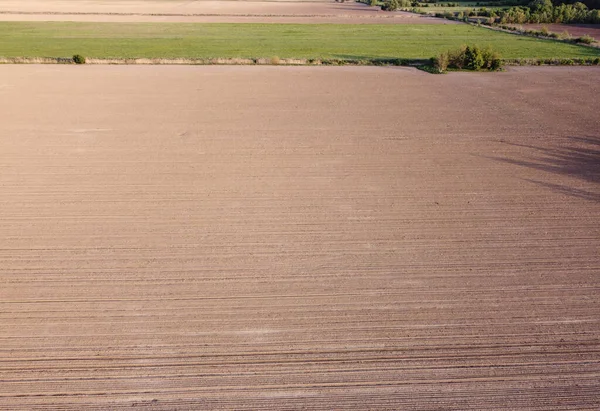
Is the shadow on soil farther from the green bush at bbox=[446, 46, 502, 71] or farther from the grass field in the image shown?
the grass field

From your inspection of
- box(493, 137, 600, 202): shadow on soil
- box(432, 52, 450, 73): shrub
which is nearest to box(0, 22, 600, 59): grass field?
box(432, 52, 450, 73): shrub

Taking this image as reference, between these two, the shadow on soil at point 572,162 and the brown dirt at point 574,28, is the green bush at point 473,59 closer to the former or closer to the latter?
the shadow on soil at point 572,162

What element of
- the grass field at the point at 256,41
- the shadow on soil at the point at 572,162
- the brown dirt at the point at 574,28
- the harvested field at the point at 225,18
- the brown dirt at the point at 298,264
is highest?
the harvested field at the point at 225,18

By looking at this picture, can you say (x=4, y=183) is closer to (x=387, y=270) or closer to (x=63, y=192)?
(x=63, y=192)

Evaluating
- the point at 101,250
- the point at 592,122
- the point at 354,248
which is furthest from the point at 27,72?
the point at 592,122

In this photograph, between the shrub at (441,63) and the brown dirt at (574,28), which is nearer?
the shrub at (441,63)

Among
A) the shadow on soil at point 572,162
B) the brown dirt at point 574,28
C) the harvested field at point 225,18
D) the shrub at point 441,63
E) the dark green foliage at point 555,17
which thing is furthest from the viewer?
the dark green foliage at point 555,17

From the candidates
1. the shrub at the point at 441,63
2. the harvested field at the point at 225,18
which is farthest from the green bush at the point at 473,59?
the harvested field at the point at 225,18
